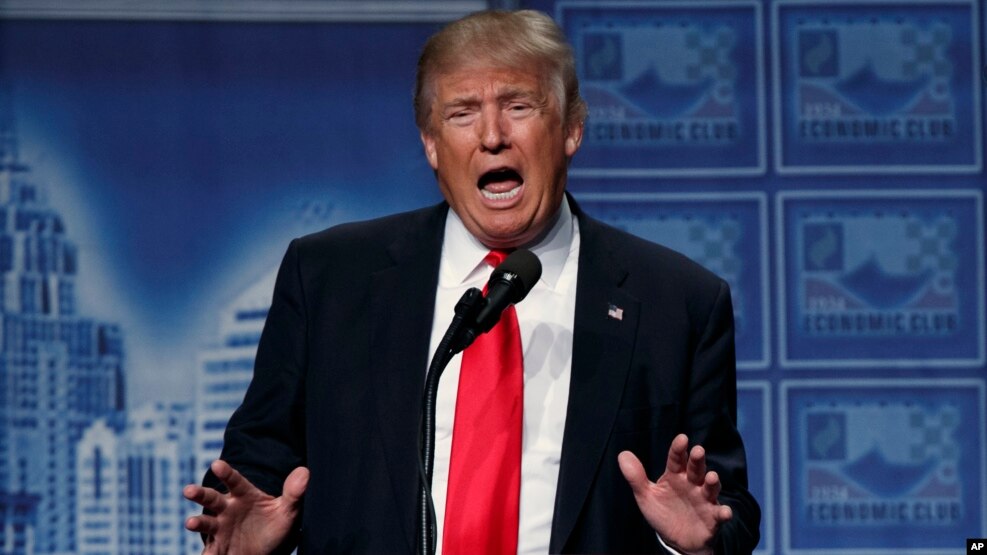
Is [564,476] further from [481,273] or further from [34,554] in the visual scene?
[34,554]

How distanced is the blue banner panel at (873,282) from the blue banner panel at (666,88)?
0.83ft

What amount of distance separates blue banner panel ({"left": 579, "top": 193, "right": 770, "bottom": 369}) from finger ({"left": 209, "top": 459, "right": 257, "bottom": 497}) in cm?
193

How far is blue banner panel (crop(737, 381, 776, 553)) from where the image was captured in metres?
3.44

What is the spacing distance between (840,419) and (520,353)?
71.6 inches

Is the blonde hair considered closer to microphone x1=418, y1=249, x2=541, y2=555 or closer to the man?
the man

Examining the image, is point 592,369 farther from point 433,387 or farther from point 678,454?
point 433,387

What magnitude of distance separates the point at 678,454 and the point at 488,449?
32 cm

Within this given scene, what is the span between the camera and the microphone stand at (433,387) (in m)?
1.50

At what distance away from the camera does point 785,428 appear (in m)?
3.46

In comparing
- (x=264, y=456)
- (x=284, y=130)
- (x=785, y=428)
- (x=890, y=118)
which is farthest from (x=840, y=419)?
(x=264, y=456)

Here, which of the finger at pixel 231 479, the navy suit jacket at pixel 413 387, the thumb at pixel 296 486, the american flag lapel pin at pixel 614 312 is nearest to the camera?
the finger at pixel 231 479

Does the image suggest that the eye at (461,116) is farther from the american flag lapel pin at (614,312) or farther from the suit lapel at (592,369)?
the american flag lapel pin at (614,312)

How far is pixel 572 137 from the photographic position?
2123 mm

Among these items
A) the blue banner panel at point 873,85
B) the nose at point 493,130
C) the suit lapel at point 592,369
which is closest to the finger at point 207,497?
the suit lapel at point 592,369
